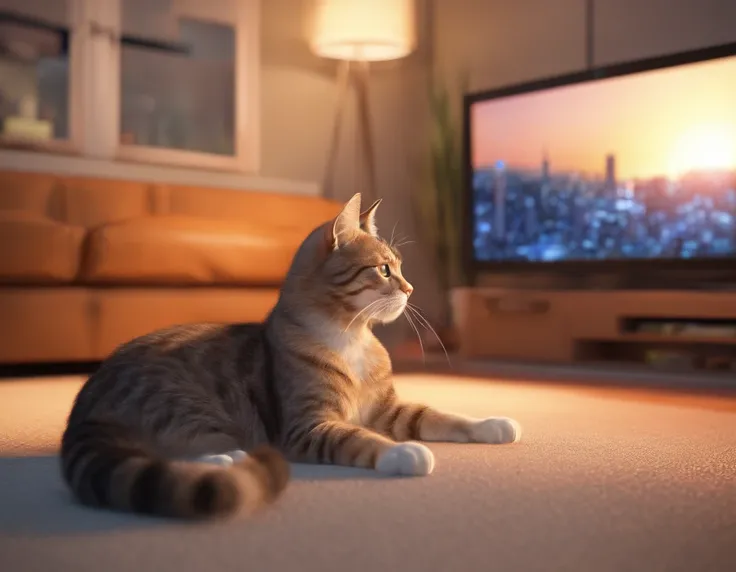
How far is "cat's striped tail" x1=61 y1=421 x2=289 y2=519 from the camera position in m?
1.03

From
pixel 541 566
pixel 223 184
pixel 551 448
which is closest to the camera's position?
pixel 541 566

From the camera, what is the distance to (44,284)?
2.83 metres

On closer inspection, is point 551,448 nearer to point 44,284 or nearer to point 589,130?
point 44,284

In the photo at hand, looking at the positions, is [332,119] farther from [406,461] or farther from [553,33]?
[406,461]

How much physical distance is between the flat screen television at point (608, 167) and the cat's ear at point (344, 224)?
186cm

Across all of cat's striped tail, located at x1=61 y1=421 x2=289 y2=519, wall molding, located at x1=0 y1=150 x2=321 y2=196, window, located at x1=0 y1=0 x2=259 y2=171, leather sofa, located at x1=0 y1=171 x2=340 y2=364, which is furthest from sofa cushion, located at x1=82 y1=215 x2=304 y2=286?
cat's striped tail, located at x1=61 y1=421 x2=289 y2=519

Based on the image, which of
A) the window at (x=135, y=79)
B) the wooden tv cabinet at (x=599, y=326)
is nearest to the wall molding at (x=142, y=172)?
the window at (x=135, y=79)

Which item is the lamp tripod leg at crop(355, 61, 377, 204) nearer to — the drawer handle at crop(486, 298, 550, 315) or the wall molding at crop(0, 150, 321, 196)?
the wall molding at crop(0, 150, 321, 196)

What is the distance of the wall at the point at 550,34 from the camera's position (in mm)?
3666

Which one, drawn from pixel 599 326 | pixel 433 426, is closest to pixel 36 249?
pixel 433 426

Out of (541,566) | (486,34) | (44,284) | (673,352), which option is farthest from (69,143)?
A: (541,566)

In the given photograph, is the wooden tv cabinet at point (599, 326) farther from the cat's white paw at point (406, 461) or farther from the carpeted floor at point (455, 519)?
the cat's white paw at point (406, 461)

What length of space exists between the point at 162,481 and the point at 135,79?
3.32 meters

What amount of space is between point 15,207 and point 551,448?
2.19m
